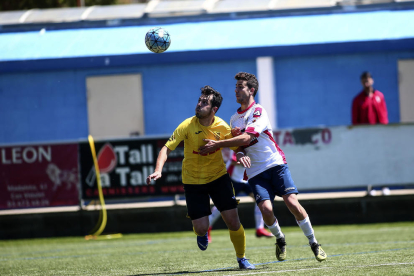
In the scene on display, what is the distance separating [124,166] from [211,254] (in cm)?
394

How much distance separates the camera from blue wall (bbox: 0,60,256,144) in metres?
15.9

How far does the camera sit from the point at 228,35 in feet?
49.6

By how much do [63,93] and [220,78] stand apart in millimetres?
4131

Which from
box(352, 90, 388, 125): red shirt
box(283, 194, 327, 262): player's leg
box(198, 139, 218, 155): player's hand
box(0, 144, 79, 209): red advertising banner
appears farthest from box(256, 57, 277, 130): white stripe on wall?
box(198, 139, 218, 155): player's hand

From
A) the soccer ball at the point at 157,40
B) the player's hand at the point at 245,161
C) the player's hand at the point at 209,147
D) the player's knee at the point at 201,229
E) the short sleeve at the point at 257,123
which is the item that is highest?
the soccer ball at the point at 157,40

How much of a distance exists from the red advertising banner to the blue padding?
141 inches

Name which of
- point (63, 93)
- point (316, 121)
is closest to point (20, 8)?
point (63, 93)

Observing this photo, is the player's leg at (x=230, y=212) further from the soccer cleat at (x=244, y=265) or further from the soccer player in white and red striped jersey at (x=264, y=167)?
the soccer player in white and red striped jersey at (x=264, y=167)

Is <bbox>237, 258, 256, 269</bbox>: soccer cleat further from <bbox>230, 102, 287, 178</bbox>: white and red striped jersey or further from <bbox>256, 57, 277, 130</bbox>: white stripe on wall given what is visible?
<bbox>256, 57, 277, 130</bbox>: white stripe on wall

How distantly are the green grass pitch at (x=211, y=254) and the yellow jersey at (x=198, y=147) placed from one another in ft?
3.52

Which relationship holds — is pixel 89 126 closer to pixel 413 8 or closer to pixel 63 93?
pixel 63 93

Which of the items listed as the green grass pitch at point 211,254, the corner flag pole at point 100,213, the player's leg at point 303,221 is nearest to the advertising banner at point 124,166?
the corner flag pole at point 100,213

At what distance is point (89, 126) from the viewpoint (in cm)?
1605

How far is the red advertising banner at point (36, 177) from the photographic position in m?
12.3
